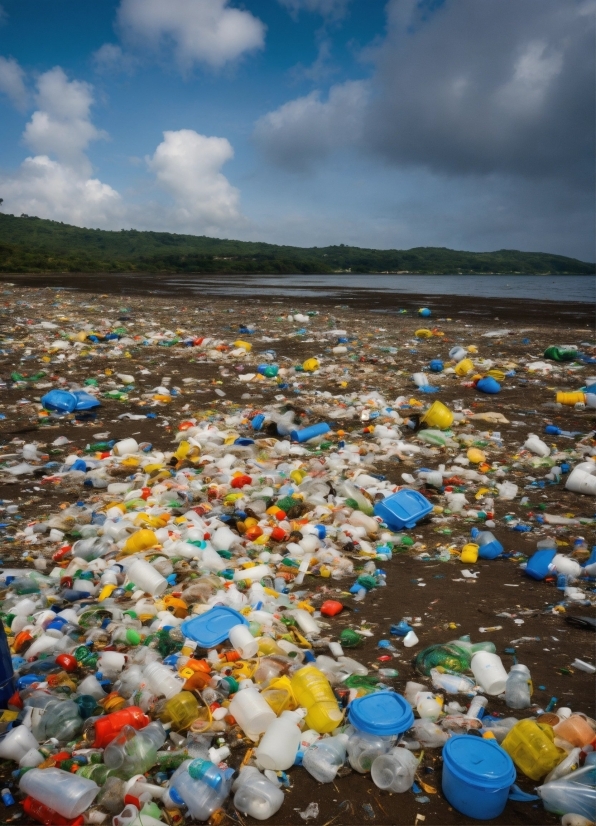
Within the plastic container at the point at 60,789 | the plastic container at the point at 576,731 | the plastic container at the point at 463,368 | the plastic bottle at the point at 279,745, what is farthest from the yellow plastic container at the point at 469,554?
the plastic container at the point at 463,368

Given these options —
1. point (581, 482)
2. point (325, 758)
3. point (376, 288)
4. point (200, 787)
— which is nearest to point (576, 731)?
point (325, 758)

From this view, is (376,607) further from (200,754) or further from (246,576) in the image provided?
(200,754)

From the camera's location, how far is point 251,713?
212 centimetres

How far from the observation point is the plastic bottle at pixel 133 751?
1.93 m

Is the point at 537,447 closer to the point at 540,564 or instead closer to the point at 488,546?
the point at 488,546

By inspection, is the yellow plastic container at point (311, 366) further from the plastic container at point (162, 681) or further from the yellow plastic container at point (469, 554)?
the plastic container at point (162, 681)

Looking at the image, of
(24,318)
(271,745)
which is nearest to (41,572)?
(271,745)

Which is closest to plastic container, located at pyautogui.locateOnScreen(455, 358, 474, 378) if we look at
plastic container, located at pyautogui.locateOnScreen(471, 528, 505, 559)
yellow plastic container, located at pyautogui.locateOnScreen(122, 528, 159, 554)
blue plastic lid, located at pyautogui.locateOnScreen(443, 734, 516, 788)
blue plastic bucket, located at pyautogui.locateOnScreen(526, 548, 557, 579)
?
plastic container, located at pyautogui.locateOnScreen(471, 528, 505, 559)

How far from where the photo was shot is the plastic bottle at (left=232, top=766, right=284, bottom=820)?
1798 mm

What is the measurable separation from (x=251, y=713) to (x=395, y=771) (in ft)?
1.92

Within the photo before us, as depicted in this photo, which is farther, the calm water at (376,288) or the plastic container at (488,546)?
the calm water at (376,288)

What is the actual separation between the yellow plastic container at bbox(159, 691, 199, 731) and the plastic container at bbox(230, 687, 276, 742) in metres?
0.16

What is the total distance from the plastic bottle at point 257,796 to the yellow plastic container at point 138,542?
1.90 metres

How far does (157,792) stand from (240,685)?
56 centimetres
